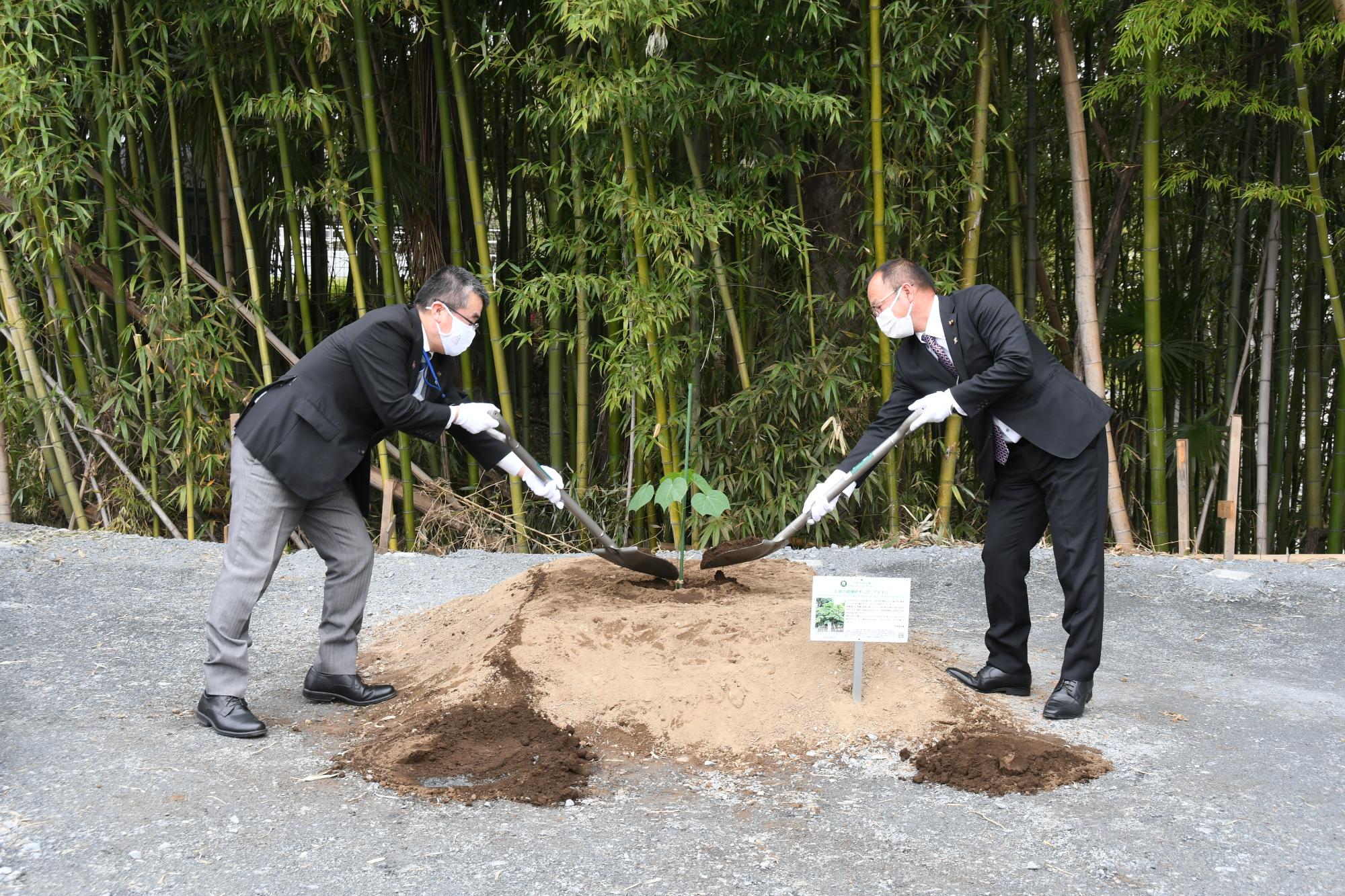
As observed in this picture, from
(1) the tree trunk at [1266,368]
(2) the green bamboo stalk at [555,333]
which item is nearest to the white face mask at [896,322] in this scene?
(2) the green bamboo stalk at [555,333]

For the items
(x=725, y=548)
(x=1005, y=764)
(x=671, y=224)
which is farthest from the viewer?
(x=671, y=224)

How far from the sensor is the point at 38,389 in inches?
207

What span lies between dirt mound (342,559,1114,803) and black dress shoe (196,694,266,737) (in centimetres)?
27

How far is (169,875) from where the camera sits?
6.75 feet

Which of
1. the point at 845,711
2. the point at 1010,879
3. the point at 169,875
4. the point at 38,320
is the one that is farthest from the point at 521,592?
the point at 38,320

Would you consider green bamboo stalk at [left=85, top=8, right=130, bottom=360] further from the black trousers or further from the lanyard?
the black trousers

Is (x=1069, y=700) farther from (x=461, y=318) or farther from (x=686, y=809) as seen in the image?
(x=461, y=318)

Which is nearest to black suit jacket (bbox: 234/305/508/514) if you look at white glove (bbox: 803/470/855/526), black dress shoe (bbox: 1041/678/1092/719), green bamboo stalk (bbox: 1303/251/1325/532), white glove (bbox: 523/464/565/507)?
white glove (bbox: 523/464/565/507)

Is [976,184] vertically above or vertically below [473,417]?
above

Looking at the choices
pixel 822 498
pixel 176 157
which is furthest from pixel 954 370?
pixel 176 157

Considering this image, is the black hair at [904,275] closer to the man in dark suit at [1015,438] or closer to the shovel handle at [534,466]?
the man in dark suit at [1015,438]

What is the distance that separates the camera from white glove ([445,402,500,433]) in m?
2.98

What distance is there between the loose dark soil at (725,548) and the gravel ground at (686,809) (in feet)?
2.72

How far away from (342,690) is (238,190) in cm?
295
